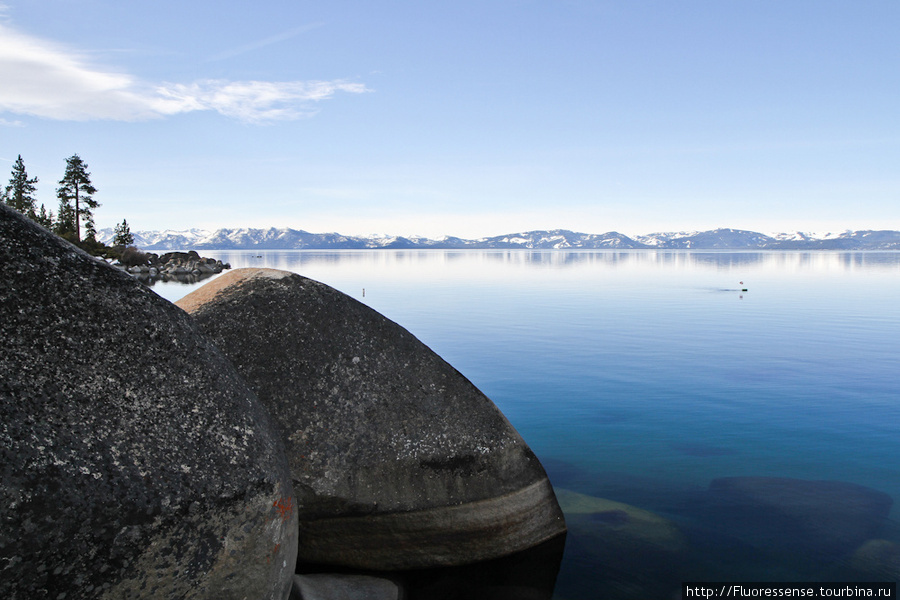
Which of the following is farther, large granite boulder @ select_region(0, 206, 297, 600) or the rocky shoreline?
the rocky shoreline

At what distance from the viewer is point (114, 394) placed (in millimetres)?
4652

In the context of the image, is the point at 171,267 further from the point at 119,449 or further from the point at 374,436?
the point at 119,449

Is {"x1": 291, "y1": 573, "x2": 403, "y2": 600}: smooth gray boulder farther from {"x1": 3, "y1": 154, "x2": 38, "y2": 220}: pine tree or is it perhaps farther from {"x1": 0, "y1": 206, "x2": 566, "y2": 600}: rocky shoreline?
{"x1": 3, "y1": 154, "x2": 38, "y2": 220}: pine tree

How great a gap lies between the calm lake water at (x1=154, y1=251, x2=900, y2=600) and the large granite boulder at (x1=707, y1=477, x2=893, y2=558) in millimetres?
32

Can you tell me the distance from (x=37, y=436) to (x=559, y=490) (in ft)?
29.4

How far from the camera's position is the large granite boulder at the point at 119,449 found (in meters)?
4.20

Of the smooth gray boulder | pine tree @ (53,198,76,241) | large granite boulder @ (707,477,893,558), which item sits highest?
pine tree @ (53,198,76,241)

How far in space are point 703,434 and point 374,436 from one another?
10.2 m

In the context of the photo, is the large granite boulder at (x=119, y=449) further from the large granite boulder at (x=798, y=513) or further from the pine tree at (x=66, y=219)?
the pine tree at (x=66, y=219)

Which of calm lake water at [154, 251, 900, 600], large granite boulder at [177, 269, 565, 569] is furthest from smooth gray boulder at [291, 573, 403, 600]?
calm lake water at [154, 251, 900, 600]

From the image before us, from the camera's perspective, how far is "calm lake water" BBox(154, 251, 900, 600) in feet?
29.3

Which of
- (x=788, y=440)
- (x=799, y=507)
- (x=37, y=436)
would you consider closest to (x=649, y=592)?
(x=799, y=507)

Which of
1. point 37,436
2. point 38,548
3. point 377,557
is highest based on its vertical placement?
point 37,436

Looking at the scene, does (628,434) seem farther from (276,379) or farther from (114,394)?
(114,394)
